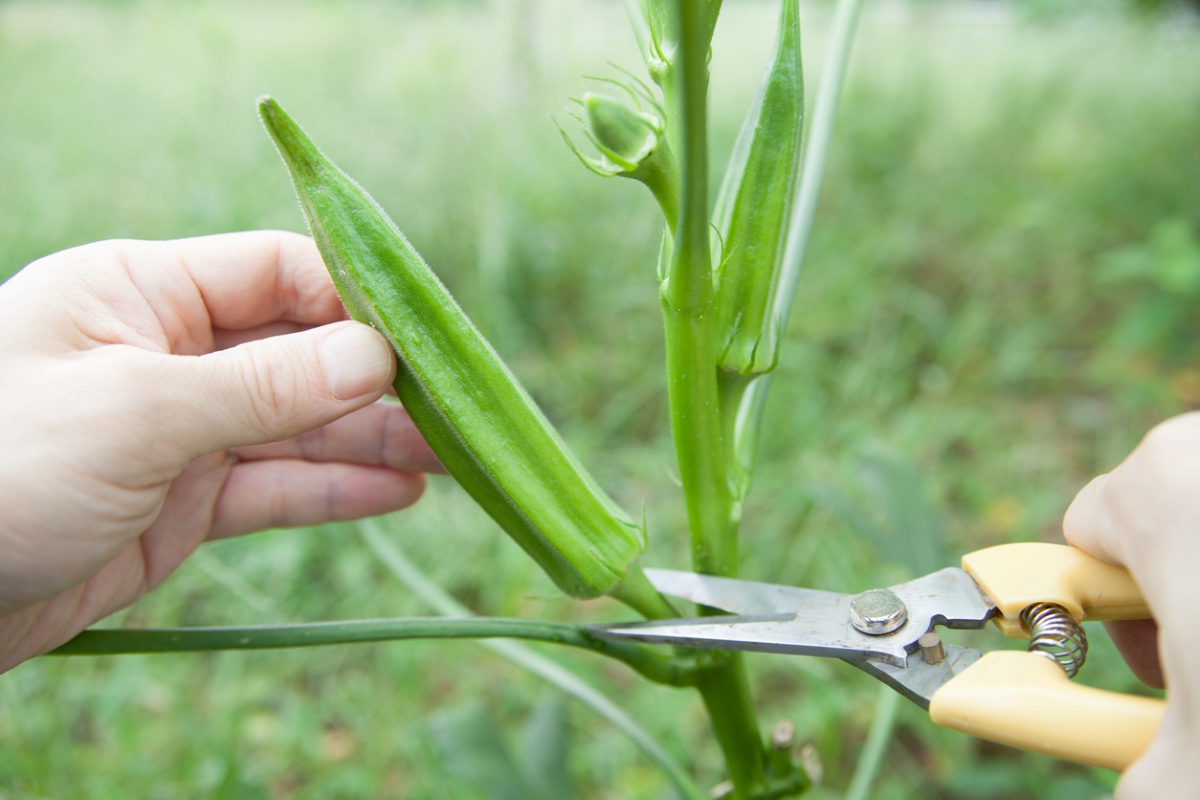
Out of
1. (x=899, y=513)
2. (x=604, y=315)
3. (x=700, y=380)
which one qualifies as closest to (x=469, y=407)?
(x=700, y=380)

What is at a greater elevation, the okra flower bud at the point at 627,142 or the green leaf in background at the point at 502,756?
the okra flower bud at the point at 627,142

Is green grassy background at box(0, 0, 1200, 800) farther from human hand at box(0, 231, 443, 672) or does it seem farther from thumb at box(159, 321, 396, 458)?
thumb at box(159, 321, 396, 458)

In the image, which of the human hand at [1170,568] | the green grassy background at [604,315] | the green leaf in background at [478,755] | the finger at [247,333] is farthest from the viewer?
the green grassy background at [604,315]

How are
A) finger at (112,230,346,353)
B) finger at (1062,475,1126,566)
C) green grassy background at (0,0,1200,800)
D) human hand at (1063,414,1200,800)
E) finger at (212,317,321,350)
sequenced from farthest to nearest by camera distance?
1. green grassy background at (0,0,1200,800)
2. finger at (212,317,321,350)
3. finger at (112,230,346,353)
4. finger at (1062,475,1126,566)
5. human hand at (1063,414,1200,800)

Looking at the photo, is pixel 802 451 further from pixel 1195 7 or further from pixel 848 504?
pixel 1195 7

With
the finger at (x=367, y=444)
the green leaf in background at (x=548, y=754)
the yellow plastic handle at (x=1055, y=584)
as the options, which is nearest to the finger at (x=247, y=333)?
the finger at (x=367, y=444)

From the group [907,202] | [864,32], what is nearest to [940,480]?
[907,202]

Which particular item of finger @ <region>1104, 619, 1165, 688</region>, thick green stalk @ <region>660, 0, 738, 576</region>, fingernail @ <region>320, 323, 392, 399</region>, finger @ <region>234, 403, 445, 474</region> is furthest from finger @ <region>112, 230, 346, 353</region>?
finger @ <region>1104, 619, 1165, 688</region>

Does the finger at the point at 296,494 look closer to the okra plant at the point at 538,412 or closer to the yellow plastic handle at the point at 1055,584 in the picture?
the okra plant at the point at 538,412
